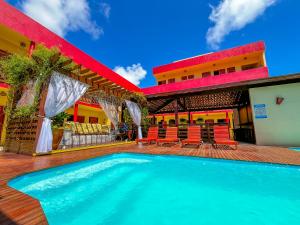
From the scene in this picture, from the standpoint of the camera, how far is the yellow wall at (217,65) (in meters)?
16.6

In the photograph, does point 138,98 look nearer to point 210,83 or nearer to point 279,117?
point 210,83

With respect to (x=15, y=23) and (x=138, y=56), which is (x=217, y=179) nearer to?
(x=15, y=23)

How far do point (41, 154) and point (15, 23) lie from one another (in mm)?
8003

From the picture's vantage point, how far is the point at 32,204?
1831mm

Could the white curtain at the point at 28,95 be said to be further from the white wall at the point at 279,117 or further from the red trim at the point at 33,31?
the white wall at the point at 279,117

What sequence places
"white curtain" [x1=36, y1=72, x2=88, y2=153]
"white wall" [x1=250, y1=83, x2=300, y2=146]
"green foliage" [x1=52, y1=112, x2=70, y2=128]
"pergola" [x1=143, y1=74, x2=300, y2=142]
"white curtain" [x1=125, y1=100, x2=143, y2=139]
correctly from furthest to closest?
"white curtain" [x1=125, y1=100, x2=143, y2=139] → "pergola" [x1=143, y1=74, x2=300, y2=142] → "white wall" [x1=250, y1=83, x2=300, y2=146] → "green foliage" [x1=52, y1=112, x2=70, y2=128] → "white curtain" [x1=36, y1=72, x2=88, y2=153]

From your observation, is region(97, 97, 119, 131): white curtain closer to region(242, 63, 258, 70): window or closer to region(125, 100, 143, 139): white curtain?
region(125, 100, 143, 139): white curtain

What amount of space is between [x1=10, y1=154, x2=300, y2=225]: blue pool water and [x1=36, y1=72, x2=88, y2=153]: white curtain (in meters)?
1.85

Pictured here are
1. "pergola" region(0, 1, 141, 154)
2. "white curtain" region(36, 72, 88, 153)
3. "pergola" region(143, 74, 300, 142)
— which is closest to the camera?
"white curtain" region(36, 72, 88, 153)

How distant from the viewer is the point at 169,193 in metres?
2.78

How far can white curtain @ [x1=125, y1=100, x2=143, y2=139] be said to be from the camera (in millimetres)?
9935

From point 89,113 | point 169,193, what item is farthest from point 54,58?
point 89,113

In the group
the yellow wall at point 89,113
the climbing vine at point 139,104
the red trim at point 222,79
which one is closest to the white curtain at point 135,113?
the climbing vine at point 139,104

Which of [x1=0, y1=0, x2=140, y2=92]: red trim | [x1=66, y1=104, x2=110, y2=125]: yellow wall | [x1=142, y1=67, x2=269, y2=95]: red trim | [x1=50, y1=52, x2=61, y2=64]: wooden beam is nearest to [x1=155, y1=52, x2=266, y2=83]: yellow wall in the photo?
[x1=142, y1=67, x2=269, y2=95]: red trim
